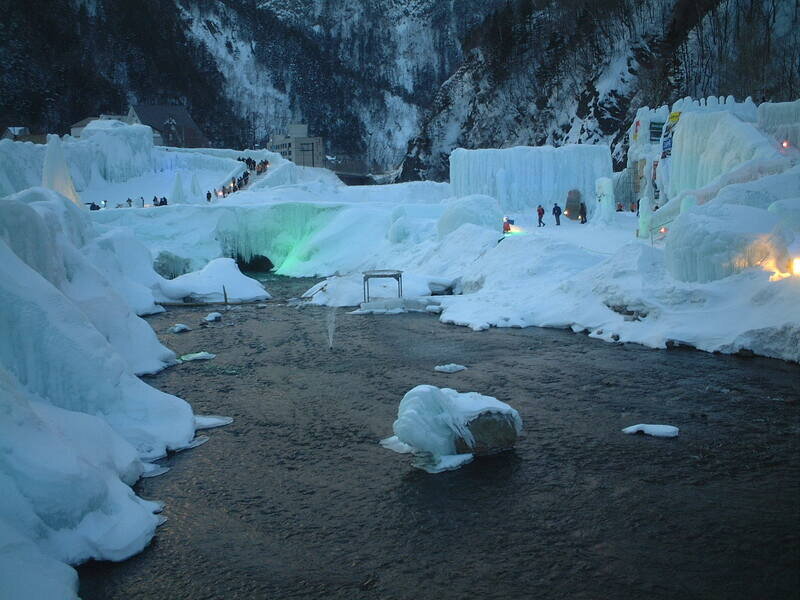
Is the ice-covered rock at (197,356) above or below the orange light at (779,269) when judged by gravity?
below

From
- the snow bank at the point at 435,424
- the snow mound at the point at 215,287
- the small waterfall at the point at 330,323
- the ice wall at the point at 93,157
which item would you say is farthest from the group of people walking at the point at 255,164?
the snow bank at the point at 435,424

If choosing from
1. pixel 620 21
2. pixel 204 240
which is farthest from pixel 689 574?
pixel 620 21

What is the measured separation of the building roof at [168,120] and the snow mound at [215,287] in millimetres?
48988

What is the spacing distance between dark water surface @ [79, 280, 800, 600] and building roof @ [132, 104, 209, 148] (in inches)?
2494

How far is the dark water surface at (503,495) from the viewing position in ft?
23.0

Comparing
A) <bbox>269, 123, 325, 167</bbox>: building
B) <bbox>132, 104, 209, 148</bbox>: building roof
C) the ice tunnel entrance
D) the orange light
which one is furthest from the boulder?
<bbox>269, 123, 325, 167</bbox>: building

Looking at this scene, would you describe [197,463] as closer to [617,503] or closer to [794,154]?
[617,503]

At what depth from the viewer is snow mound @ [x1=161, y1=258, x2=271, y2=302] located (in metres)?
27.8

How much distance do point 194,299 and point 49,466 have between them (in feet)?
69.1

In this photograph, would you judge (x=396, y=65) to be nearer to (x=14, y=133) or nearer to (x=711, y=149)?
(x=14, y=133)

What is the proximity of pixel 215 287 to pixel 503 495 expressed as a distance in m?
21.4

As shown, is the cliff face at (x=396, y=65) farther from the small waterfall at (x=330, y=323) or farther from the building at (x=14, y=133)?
the small waterfall at (x=330, y=323)

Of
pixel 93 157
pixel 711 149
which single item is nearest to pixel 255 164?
pixel 93 157

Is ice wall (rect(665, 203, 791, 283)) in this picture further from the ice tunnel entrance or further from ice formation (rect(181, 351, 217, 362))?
the ice tunnel entrance
